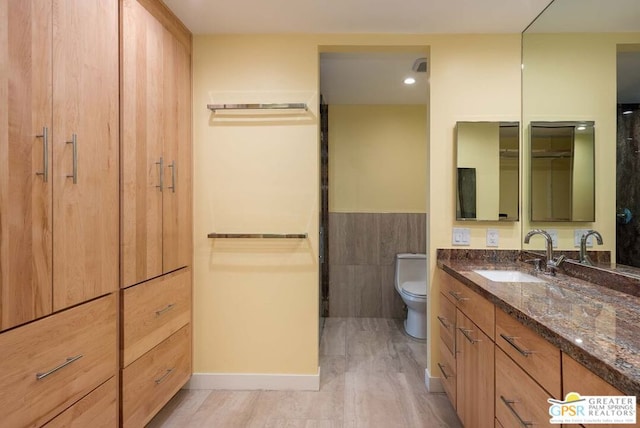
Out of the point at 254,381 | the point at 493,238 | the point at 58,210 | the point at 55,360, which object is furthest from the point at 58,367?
the point at 493,238

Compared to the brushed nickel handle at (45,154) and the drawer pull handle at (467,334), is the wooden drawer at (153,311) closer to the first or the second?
the brushed nickel handle at (45,154)

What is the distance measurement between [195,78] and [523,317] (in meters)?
Answer: 2.28

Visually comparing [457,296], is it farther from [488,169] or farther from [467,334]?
[488,169]

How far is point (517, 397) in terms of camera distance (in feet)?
3.55

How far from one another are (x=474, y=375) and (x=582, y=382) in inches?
29.6

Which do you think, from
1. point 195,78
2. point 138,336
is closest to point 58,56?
point 195,78

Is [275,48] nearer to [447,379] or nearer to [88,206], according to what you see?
[88,206]

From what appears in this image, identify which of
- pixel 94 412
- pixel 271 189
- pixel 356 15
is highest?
pixel 356 15

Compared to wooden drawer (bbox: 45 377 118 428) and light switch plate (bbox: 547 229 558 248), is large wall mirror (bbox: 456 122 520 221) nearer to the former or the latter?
light switch plate (bbox: 547 229 558 248)

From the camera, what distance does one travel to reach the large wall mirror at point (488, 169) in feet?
6.85

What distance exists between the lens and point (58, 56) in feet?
3.70

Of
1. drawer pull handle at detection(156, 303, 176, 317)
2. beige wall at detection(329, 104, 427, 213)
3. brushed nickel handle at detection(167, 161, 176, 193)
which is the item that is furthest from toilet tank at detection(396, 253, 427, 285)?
brushed nickel handle at detection(167, 161, 176, 193)

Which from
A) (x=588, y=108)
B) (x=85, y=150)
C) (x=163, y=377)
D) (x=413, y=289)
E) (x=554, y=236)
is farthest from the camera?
(x=413, y=289)

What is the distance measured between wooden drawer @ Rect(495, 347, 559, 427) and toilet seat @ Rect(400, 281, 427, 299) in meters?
1.65
